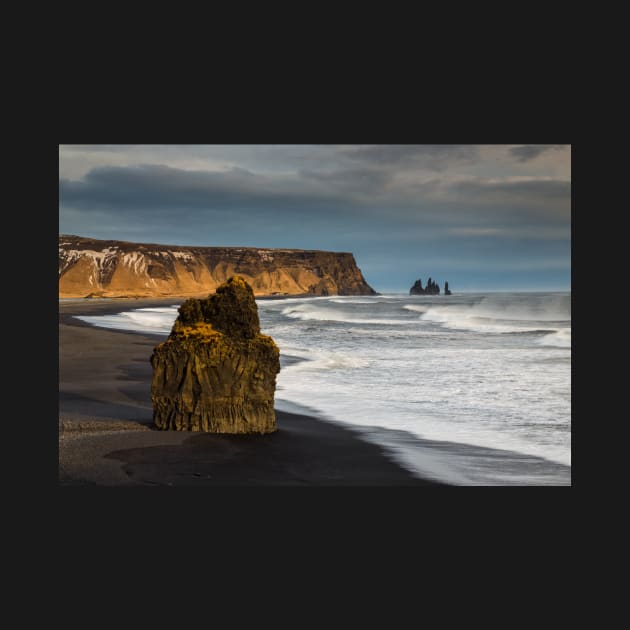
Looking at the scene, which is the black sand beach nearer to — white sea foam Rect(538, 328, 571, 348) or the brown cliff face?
white sea foam Rect(538, 328, 571, 348)

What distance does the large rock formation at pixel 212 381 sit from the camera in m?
6.71

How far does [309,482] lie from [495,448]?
250 centimetres

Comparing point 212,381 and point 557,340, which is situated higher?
point 212,381

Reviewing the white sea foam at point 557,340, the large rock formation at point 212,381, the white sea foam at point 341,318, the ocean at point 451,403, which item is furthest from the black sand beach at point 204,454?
the white sea foam at point 341,318

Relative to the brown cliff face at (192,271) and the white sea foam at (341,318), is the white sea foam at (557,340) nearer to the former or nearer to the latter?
the white sea foam at (341,318)

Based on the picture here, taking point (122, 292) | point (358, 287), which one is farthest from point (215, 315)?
point (358, 287)

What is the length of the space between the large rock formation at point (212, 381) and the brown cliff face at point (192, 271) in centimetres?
5751

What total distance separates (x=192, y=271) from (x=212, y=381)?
94.9 meters

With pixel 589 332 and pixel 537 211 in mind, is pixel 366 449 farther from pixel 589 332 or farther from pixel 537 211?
pixel 537 211

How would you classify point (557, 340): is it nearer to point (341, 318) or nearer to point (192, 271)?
point (341, 318)

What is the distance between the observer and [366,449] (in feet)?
22.0

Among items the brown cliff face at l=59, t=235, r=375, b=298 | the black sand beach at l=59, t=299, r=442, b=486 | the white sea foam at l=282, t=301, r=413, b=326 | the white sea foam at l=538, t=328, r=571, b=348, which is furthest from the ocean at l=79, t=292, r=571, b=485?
the brown cliff face at l=59, t=235, r=375, b=298

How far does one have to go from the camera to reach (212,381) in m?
6.72

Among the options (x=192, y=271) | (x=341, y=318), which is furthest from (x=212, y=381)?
(x=192, y=271)
